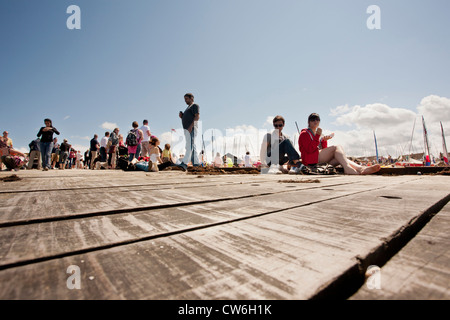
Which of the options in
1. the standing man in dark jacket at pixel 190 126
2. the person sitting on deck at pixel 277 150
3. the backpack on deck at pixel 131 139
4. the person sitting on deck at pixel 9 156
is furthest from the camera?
the backpack on deck at pixel 131 139

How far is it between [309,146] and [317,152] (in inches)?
11.3

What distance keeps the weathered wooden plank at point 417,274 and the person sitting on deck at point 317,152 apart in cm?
493

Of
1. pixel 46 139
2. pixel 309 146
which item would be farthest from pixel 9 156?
pixel 309 146

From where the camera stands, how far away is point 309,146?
5480 millimetres

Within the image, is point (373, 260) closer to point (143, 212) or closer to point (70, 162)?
point (143, 212)

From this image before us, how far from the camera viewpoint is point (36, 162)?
839 centimetres

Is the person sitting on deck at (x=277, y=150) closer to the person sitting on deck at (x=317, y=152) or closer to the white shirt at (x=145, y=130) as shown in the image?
the person sitting on deck at (x=317, y=152)

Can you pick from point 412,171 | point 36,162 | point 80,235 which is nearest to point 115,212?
point 80,235

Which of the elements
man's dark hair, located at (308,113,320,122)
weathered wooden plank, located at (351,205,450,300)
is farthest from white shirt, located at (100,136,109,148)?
weathered wooden plank, located at (351,205,450,300)

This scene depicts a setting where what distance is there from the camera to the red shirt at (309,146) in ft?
18.0

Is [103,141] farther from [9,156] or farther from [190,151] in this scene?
[190,151]

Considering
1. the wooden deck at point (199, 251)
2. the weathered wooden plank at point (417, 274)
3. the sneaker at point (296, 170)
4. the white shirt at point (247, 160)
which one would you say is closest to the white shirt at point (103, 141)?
the white shirt at point (247, 160)

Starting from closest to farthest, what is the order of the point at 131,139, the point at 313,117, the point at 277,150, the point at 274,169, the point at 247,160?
the point at 313,117, the point at 274,169, the point at 277,150, the point at 131,139, the point at 247,160

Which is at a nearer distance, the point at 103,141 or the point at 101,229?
the point at 101,229
